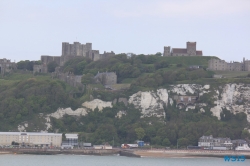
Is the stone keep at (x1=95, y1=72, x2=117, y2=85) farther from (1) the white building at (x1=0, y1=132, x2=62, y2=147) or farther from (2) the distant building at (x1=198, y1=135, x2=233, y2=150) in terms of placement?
(2) the distant building at (x1=198, y1=135, x2=233, y2=150)

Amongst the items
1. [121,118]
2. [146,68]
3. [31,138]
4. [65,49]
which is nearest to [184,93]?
[121,118]

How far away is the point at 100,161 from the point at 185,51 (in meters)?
51.8

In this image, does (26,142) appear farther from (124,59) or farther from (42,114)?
(124,59)

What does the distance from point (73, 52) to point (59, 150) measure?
48550 millimetres

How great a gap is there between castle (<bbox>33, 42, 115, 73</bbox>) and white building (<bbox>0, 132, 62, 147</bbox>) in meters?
35.4

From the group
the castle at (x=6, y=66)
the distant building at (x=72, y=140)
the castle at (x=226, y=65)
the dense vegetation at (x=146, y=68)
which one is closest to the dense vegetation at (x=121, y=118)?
the dense vegetation at (x=146, y=68)

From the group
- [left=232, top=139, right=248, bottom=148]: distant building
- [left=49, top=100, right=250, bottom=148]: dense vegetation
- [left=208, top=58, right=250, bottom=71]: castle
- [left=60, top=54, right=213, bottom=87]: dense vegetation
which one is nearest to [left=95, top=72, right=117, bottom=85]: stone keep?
[left=60, top=54, right=213, bottom=87]: dense vegetation

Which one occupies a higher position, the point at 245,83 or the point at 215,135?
the point at 245,83

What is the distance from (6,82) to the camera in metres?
108

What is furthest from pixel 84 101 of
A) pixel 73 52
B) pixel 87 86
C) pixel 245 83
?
pixel 73 52

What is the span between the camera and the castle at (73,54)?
129000mm

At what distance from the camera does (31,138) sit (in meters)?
88.7

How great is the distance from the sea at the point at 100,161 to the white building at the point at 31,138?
16.2ft

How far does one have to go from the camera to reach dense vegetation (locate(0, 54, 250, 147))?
298ft
